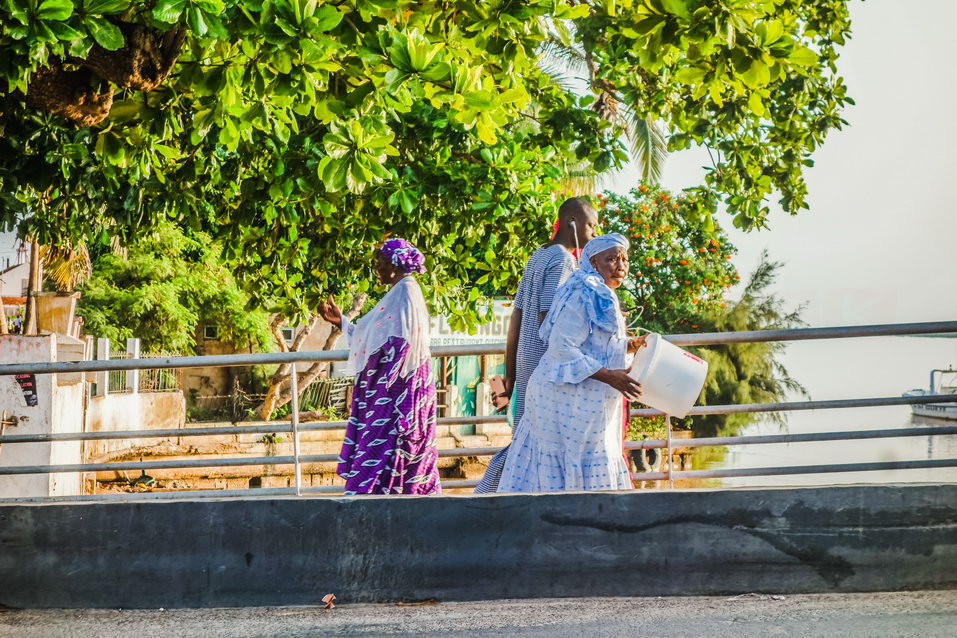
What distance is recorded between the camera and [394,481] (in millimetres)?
5711

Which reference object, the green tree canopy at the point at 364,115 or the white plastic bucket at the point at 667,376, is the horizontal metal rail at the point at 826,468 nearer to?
the white plastic bucket at the point at 667,376

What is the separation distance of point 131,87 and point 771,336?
138 inches

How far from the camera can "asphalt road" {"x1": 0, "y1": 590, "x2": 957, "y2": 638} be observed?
3.48 m

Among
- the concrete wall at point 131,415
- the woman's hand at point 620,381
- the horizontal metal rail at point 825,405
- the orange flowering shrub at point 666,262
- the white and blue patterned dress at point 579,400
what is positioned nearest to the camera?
the woman's hand at point 620,381

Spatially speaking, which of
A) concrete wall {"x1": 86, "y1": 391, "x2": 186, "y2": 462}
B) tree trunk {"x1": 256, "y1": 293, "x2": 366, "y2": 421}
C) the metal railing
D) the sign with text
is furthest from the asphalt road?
the sign with text

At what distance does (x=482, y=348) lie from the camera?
18.7 feet

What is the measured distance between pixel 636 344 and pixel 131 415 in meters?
16.9

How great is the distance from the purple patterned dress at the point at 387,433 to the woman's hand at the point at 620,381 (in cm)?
177

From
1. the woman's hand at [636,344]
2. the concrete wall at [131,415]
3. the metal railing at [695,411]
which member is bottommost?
the concrete wall at [131,415]

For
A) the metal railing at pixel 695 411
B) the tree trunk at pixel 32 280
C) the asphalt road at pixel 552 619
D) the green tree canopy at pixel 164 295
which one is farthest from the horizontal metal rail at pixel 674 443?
the green tree canopy at pixel 164 295

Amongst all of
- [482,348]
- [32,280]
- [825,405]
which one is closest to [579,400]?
[482,348]

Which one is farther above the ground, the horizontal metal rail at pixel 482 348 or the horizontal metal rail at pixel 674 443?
the horizontal metal rail at pixel 482 348

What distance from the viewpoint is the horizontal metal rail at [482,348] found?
512 centimetres

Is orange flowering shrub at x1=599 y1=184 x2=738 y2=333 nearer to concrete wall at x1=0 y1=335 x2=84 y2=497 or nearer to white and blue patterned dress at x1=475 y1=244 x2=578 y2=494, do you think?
concrete wall at x1=0 y1=335 x2=84 y2=497
